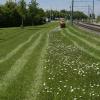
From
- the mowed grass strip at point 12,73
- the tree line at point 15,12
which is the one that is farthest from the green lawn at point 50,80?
the tree line at point 15,12

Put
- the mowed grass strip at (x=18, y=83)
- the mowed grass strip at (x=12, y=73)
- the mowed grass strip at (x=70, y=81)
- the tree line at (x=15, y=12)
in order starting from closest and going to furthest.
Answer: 1. the mowed grass strip at (x=70, y=81)
2. the mowed grass strip at (x=18, y=83)
3. the mowed grass strip at (x=12, y=73)
4. the tree line at (x=15, y=12)

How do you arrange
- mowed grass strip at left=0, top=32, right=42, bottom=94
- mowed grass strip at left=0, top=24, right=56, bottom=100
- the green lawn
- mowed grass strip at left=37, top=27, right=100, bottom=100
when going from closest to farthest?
mowed grass strip at left=37, top=27, right=100, bottom=100 → the green lawn → mowed grass strip at left=0, top=24, right=56, bottom=100 → mowed grass strip at left=0, top=32, right=42, bottom=94

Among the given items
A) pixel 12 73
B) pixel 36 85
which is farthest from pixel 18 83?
pixel 12 73

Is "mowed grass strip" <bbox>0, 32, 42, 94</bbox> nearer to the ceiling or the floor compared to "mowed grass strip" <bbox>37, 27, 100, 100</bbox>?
nearer to the floor

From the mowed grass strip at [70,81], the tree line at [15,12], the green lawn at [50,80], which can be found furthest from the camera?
the tree line at [15,12]

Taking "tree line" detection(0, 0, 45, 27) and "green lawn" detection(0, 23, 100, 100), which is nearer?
"green lawn" detection(0, 23, 100, 100)

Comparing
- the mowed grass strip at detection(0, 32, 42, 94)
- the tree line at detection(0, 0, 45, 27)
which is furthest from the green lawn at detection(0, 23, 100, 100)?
the tree line at detection(0, 0, 45, 27)

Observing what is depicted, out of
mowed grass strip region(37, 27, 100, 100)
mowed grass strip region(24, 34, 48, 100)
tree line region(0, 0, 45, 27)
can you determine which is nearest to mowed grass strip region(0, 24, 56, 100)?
mowed grass strip region(24, 34, 48, 100)

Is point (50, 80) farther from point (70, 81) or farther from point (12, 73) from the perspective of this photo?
point (12, 73)

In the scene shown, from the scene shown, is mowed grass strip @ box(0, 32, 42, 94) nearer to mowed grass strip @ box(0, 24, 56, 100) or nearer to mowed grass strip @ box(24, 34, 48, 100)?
mowed grass strip @ box(0, 24, 56, 100)

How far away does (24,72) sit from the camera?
16.3 meters

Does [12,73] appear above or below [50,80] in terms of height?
below

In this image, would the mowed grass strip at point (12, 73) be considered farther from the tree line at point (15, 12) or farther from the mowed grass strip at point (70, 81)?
the tree line at point (15, 12)

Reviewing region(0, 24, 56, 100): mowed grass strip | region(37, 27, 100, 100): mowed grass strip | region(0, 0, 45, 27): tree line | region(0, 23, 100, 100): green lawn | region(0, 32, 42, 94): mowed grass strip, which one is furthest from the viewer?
region(0, 0, 45, 27): tree line
